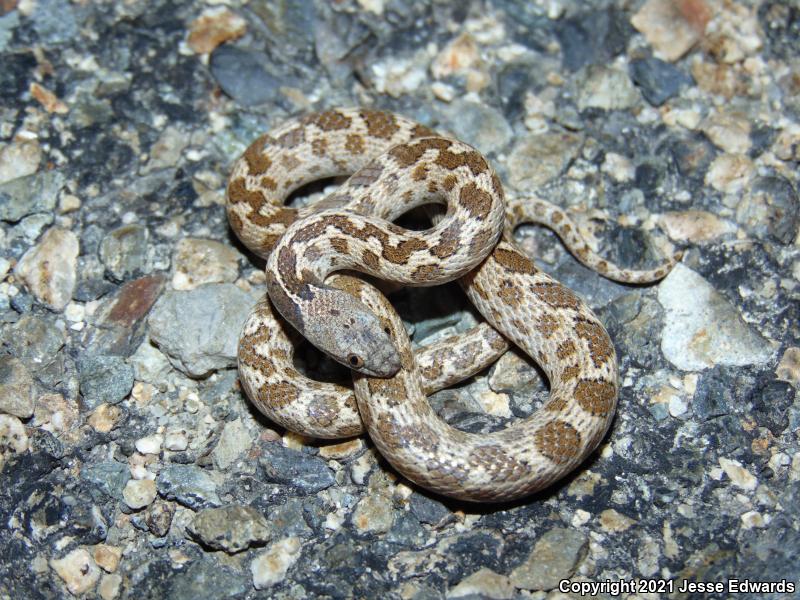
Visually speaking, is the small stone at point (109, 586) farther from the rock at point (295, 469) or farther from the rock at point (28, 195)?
the rock at point (28, 195)

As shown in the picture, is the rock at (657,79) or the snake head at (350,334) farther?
the rock at (657,79)

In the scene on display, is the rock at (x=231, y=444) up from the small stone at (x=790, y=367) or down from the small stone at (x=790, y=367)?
down

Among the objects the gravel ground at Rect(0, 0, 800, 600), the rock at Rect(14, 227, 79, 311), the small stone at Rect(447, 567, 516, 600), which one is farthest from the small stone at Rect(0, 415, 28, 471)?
the small stone at Rect(447, 567, 516, 600)

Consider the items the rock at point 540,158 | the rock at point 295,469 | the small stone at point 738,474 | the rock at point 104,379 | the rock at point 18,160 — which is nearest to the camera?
the small stone at point 738,474

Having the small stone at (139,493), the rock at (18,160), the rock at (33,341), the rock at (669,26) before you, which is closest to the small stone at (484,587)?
the small stone at (139,493)

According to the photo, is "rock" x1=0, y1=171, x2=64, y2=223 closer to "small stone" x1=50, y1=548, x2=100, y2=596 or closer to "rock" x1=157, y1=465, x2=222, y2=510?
"rock" x1=157, y1=465, x2=222, y2=510

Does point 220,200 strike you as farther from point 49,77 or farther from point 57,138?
point 49,77

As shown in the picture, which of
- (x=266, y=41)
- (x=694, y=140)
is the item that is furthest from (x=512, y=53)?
(x=266, y=41)
